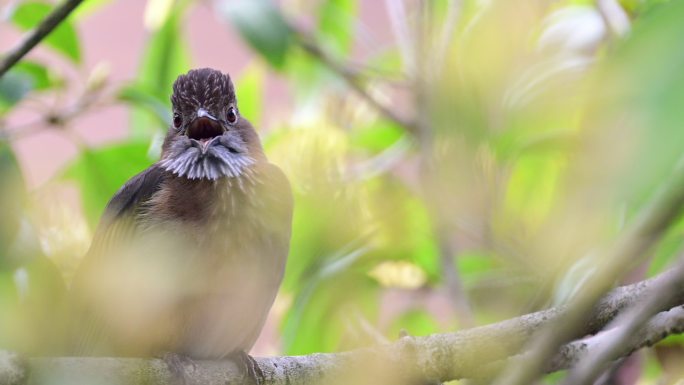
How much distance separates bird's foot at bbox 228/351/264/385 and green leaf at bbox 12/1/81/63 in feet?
2.79

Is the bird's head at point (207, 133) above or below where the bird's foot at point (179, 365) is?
above

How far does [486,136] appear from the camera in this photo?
1681 millimetres

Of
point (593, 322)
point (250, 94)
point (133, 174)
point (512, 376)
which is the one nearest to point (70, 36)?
point (133, 174)

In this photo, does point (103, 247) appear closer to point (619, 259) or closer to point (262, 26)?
point (262, 26)

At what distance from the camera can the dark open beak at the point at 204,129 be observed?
2053 mm

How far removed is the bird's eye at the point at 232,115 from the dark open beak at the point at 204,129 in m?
0.03

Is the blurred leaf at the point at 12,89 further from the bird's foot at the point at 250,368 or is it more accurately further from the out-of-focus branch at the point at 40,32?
the bird's foot at the point at 250,368

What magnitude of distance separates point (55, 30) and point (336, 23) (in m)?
1.04

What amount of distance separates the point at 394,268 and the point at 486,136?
1.83 feet

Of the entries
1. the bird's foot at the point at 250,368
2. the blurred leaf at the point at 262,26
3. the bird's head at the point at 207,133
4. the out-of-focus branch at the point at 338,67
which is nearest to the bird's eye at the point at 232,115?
the bird's head at the point at 207,133

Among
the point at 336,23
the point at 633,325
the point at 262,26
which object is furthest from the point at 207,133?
the point at 633,325

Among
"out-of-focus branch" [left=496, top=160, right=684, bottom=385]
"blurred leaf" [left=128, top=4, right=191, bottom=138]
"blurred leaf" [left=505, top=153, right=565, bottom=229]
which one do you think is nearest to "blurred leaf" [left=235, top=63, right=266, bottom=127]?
"blurred leaf" [left=128, top=4, right=191, bottom=138]

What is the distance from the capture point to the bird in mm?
1731

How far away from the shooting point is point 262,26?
2.32m
